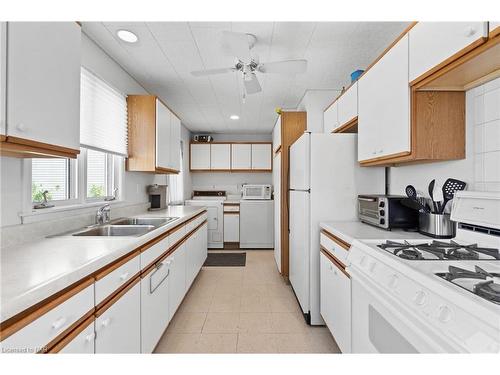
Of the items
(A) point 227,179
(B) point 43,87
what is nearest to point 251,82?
(B) point 43,87

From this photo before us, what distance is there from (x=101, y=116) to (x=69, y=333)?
73.5 inches

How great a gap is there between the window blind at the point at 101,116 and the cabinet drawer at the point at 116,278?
3.95ft

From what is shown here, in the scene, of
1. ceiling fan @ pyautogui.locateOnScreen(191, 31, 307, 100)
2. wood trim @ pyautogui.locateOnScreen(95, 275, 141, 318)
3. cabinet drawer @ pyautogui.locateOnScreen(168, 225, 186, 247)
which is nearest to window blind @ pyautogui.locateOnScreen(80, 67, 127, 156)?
ceiling fan @ pyautogui.locateOnScreen(191, 31, 307, 100)

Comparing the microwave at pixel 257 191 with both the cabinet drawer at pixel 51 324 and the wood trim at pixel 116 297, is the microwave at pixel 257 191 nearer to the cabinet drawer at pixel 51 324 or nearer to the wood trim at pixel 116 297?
the wood trim at pixel 116 297

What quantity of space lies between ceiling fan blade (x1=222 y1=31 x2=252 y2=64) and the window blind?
46.0 inches

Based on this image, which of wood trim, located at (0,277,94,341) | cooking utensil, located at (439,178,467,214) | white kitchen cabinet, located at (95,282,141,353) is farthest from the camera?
cooking utensil, located at (439,178,467,214)

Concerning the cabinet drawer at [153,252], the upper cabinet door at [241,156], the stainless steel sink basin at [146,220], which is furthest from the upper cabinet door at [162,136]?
the upper cabinet door at [241,156]

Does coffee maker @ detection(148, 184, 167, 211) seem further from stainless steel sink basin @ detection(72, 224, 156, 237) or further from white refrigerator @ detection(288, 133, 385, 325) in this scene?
white refrigerator @ detection(288, 133, 385, 325)

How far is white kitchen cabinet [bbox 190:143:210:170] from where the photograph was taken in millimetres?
5195

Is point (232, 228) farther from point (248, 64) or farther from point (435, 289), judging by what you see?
point (435, 289)

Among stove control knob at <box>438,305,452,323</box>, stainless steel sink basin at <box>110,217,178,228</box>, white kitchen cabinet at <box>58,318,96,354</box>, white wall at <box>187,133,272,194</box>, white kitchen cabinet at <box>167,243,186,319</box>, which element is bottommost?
white kitchen cabinet at <box>167,243,186,319</box>

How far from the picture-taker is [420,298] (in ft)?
2.68
